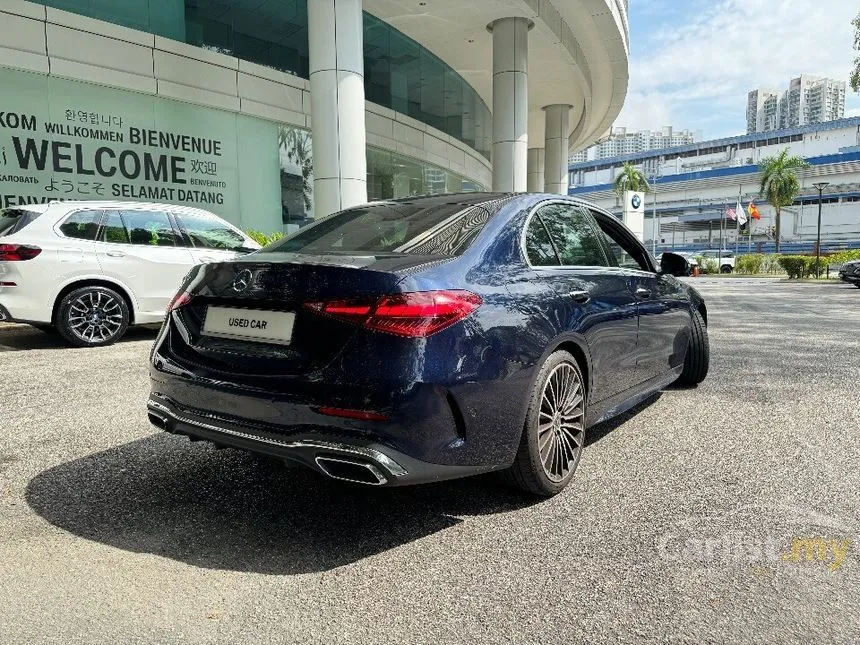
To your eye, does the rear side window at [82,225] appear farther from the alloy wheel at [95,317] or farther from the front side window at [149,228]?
the alloy wheel at [95,317]

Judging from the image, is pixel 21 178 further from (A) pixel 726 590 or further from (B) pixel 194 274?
(A) pixel 726 590

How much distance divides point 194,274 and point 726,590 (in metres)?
2.63

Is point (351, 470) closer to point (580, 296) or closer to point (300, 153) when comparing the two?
Result: point (580, 296)

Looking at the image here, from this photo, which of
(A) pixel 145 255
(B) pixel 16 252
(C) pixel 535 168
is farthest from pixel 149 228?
(C) pixel 535 168

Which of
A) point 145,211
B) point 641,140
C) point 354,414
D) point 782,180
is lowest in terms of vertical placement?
point 354,414

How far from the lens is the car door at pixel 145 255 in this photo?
7.61 meters

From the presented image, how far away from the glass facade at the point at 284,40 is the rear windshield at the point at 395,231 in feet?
40.4

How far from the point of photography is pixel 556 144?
1148 inches

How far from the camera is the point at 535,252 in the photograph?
3.23 m

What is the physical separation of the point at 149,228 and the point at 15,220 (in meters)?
1.42

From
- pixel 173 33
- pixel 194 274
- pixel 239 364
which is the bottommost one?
pixel 239 364

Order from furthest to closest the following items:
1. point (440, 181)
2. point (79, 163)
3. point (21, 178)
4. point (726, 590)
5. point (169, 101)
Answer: point (440, 181), point (169, 101), point (79, 163), point (21, 178), point (726, 590)

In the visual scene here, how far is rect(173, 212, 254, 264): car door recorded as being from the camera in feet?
27.3

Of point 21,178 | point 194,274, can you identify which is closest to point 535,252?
point 194,274
